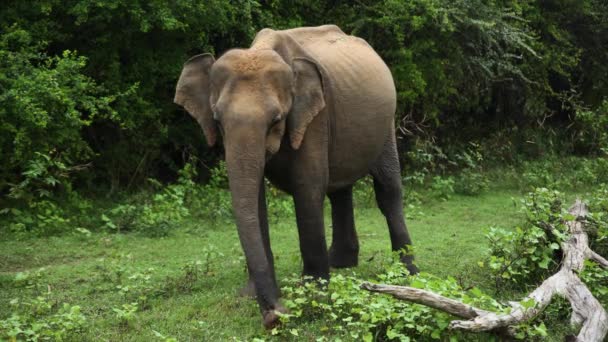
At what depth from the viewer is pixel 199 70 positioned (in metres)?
6.74

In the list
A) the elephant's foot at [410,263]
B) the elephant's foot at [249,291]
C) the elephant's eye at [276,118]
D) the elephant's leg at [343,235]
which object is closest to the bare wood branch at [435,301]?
the elephant's eye at [276,118]

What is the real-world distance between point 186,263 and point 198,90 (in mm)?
2315

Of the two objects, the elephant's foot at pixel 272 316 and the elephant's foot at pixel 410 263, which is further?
the elephant's foot at pixel 410 263

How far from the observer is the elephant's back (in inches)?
287

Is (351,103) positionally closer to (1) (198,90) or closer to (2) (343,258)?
(1) (198,90)

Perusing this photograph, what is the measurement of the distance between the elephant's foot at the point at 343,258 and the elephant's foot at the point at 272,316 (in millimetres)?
2527

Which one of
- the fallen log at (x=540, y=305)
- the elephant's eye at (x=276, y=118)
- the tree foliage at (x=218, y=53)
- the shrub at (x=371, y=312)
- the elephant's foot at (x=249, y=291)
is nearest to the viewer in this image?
the fallen log at (x=540, y=305)

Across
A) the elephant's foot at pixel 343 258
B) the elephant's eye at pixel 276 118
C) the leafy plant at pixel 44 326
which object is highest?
the elephant's eye at pixel 276 118

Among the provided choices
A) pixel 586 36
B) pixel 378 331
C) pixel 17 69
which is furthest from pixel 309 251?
pixel 586 36

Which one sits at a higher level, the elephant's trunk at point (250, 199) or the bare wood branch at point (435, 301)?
the elephant's trunk at point (250, 199)

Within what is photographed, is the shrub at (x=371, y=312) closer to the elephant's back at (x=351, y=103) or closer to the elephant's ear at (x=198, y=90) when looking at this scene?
the elephant's back at (x=351, y=103)

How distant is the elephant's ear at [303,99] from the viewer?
6.56 metres

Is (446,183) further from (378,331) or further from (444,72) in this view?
(378,331)

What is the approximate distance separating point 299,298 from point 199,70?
196cm
